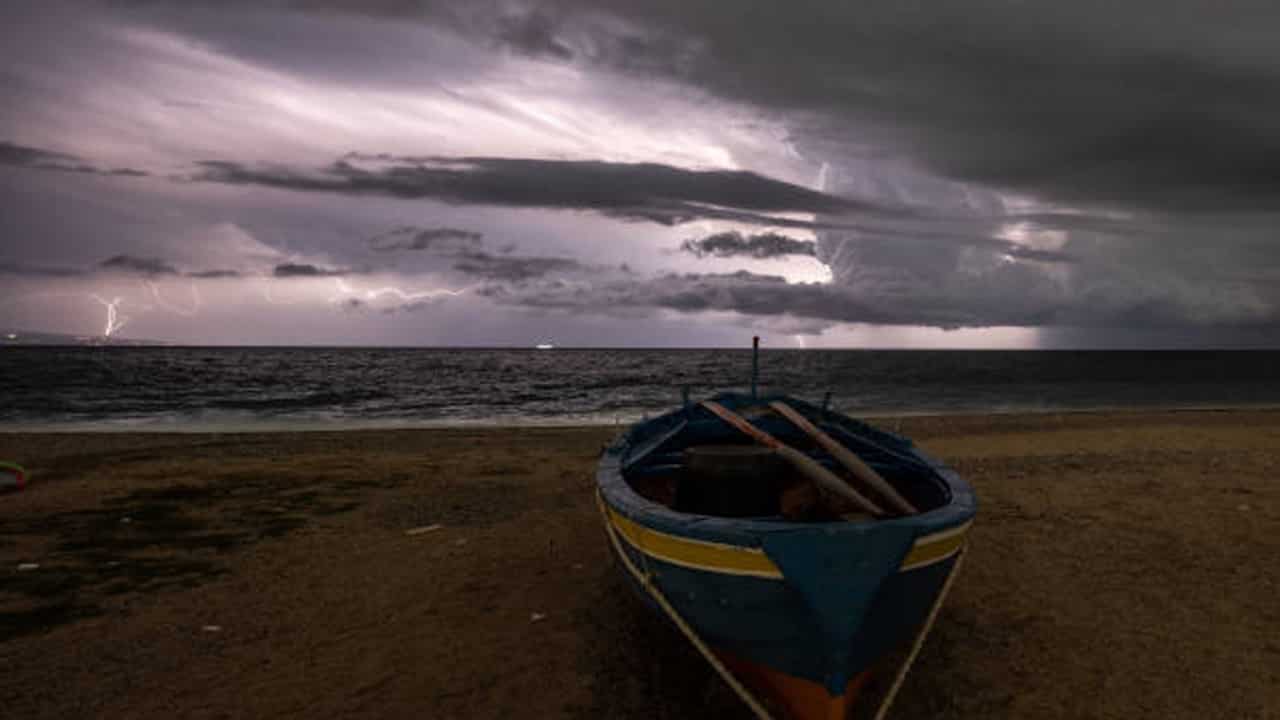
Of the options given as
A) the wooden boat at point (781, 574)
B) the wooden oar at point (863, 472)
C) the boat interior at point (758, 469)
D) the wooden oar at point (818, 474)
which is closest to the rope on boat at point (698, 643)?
the wooden boat at point (781, 574)

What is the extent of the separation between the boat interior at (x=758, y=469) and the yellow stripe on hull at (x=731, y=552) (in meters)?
1.13

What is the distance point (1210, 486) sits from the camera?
13992mm

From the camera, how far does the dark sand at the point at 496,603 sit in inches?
243

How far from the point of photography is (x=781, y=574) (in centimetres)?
462

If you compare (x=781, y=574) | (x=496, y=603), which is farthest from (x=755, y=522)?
(x=496, y=603)

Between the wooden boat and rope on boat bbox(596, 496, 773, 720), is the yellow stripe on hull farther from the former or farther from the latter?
rope on boat bbox(596, 496, 773, 720)

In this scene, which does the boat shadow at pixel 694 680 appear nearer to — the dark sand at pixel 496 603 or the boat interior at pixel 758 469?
the dark sand at pixel 496 603

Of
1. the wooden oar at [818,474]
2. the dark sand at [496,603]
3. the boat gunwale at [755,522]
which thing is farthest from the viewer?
the wooden oar at [818,474]

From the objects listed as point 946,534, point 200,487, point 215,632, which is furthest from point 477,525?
point 946,534

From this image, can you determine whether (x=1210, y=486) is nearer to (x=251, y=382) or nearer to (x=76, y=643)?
(x=76, y=643)

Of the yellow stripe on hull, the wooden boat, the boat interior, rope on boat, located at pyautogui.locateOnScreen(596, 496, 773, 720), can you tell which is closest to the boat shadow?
rope on boat, located at pyautogui.locateOnScreen(596, 496, 773, 720)

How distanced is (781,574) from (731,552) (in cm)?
38

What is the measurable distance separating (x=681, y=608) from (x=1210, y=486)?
13818 mm

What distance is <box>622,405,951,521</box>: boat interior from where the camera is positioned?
662cm
